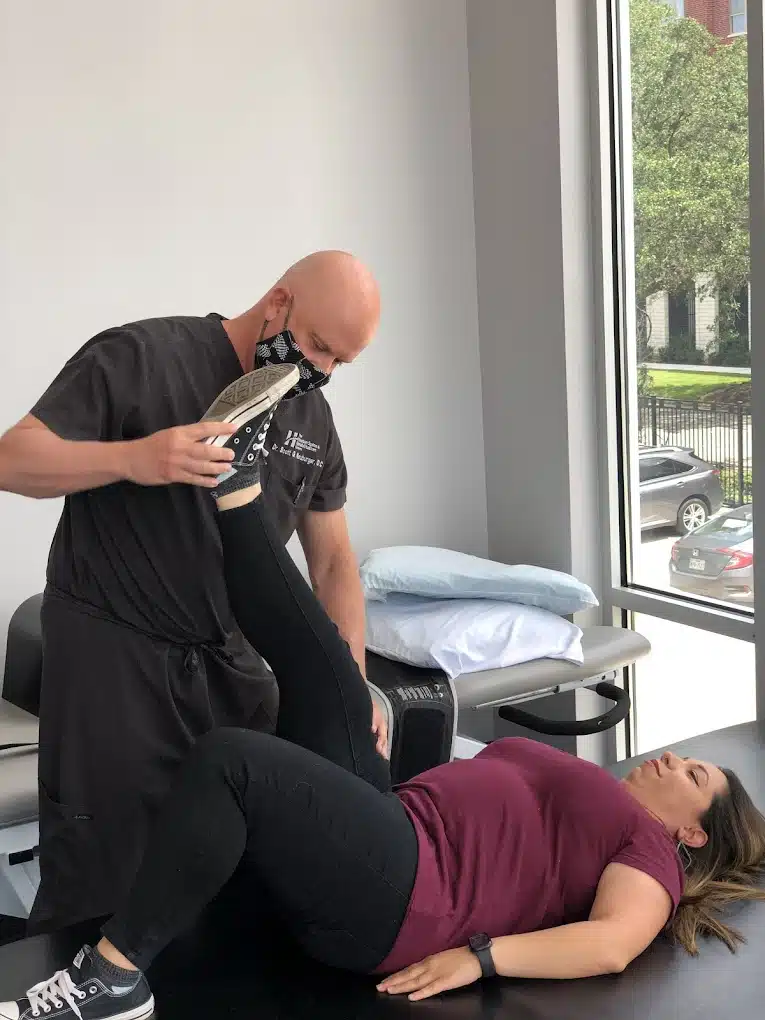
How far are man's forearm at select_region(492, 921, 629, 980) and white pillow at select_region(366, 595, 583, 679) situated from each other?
1092 millimetres

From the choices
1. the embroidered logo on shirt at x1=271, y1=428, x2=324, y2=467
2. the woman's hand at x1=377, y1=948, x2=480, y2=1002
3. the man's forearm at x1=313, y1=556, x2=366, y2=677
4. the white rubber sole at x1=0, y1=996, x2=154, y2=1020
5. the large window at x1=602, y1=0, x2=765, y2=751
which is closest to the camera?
the white rubber sole at x1=0, y1=996, x2=154, y2=1020

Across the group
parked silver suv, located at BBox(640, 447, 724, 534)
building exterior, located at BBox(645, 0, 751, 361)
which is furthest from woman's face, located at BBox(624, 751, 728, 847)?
building exterior, located at BBox(645, 0, 751, 361)

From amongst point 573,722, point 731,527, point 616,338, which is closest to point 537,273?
point 616,338

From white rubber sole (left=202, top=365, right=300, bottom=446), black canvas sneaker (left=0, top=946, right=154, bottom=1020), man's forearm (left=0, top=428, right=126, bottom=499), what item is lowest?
black canvas sneaker (left=0, top=946, right=154, bottom=1020)

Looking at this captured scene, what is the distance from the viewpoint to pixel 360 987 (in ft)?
5.00

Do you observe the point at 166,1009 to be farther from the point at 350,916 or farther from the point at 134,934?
the point at 350,916

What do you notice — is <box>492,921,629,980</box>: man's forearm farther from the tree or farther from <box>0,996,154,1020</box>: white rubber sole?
the tree

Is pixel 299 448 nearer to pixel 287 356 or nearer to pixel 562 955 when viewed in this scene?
pixel 287 356

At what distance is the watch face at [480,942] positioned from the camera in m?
1.53

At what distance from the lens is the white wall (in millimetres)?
2861

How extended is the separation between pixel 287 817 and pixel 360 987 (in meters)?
0.26

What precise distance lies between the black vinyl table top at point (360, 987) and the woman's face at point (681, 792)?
19 cm

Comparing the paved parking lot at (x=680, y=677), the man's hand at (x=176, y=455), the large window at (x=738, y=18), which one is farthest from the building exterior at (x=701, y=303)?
the man's hand at (x=176, y=455)

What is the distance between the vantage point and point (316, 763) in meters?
1.55
